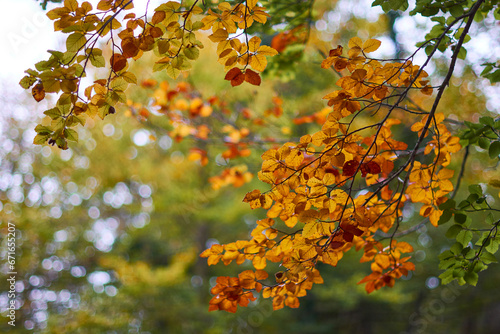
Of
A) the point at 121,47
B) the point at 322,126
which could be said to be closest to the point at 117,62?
the point at 121,47

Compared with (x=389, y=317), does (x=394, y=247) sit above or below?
below

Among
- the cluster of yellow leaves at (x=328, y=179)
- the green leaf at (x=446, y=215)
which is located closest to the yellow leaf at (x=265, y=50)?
the cluster of yellow leaves at (x=328, y=179)

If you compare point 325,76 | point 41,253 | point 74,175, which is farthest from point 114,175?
point 325,76

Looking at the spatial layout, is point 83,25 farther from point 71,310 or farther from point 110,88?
point 71,310

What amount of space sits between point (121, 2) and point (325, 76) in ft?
9.10

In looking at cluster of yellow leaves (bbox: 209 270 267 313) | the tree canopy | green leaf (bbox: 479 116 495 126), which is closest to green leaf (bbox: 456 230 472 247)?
the tree canopy

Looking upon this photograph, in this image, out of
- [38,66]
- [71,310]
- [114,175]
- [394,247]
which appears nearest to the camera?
[38,66]

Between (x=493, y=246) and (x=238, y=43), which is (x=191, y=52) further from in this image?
(x=493, y=246)

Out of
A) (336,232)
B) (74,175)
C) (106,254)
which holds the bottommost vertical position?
(336,232)

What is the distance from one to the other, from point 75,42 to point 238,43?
0.34m

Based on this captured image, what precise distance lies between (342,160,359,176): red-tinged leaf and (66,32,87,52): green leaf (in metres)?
0.61

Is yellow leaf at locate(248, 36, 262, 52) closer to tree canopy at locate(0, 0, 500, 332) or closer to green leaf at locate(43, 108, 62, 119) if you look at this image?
tree canopy at locate(0, 0, 500, 332)

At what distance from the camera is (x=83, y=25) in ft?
2.34

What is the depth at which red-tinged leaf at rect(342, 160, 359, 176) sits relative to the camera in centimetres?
77
